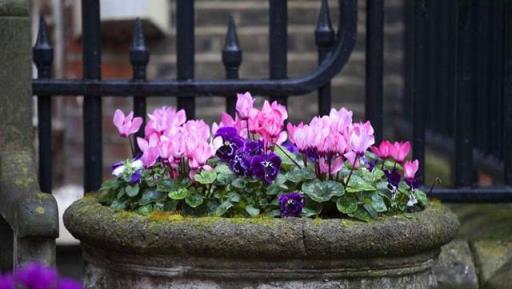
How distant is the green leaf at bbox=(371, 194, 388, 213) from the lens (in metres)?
2.54

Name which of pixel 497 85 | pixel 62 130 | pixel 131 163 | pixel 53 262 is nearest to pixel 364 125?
pixel 131 163

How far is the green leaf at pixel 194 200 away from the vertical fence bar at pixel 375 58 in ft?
3.06

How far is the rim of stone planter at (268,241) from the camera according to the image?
2.41m

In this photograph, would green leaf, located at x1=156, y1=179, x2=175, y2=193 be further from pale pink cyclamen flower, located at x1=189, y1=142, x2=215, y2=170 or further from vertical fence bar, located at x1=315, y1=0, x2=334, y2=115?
vertical fence bar, located at x1=315, y1=0, x2=334, y2=115

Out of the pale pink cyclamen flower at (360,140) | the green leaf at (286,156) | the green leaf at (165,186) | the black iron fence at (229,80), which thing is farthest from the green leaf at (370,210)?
the black iron fence at (229,80)

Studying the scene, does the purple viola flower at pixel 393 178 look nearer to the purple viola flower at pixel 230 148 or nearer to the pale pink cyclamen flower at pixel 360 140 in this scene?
the pale pink cyclamen flower at pixel 360 140

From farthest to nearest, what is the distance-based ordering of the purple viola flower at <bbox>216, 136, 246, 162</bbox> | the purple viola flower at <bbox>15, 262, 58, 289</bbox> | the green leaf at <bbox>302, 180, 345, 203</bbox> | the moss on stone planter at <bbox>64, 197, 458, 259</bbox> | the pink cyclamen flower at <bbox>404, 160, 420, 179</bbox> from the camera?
the pink cyclamen flower at <bbox>404, 160, 420, 179</bbox> < the purple viola flower at <bbox>216, 136, 246, 162</bbox> < the green leaf at <bbox>302, 180, 345, 203</bbox> < the moss on stone planter at <bbox>64, 197, 458, 259</bbox> < the purple viola flower at <bbox>15, 262, 58, 289</bbox>

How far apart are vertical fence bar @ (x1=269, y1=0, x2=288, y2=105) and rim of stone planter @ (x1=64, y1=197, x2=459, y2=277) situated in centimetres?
91

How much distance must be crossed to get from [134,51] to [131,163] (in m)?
0.63

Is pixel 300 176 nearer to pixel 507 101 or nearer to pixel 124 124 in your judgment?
pixel 124 124

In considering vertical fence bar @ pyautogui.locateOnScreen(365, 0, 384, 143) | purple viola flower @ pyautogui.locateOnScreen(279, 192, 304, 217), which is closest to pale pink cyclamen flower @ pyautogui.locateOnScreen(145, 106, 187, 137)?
purple viola flower @ pyautogui.locateOnScreen(279, 192, 304, 217)

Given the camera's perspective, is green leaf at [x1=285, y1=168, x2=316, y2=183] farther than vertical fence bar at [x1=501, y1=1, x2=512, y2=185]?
→ No


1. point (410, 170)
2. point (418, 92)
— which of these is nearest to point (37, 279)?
point (410, 170)

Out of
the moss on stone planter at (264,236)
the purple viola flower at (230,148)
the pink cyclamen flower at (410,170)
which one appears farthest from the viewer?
the pink cyclamen flower at (410,170)
